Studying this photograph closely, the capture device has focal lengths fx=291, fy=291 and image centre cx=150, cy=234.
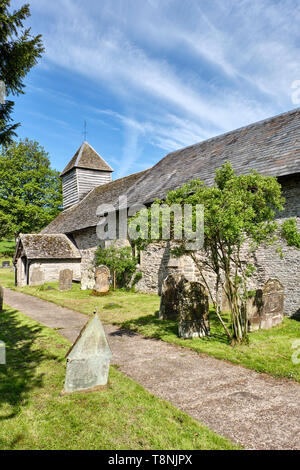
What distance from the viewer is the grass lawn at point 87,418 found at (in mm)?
3020

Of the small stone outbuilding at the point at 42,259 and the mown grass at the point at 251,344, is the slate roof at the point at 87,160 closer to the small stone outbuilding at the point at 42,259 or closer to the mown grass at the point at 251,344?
the small stone outbuilding at the point at 42,259

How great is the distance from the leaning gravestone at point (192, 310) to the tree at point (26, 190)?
29.8 m

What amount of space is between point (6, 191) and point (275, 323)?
33.7 m

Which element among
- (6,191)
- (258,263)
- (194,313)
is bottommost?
(194,313)

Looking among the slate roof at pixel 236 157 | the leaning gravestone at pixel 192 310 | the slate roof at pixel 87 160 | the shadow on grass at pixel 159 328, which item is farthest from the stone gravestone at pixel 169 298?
the slate roof at pixel 87 160

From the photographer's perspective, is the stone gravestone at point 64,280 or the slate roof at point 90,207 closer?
the stone gravestone at point 64,280

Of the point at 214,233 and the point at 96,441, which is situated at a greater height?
the point at 214,233

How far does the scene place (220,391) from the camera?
4.25 meters

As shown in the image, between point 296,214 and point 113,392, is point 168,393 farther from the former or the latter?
point 296,214

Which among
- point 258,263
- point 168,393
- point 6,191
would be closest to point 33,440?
point 168,393

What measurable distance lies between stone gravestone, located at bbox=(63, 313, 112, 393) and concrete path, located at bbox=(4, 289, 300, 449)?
2.36 ft

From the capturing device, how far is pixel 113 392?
4195 mm

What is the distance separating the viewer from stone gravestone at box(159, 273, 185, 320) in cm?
922

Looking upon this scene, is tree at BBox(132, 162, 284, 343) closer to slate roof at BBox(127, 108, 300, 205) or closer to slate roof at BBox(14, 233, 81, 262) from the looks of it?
slate roof at BBox(127, 108, 300, 205)
